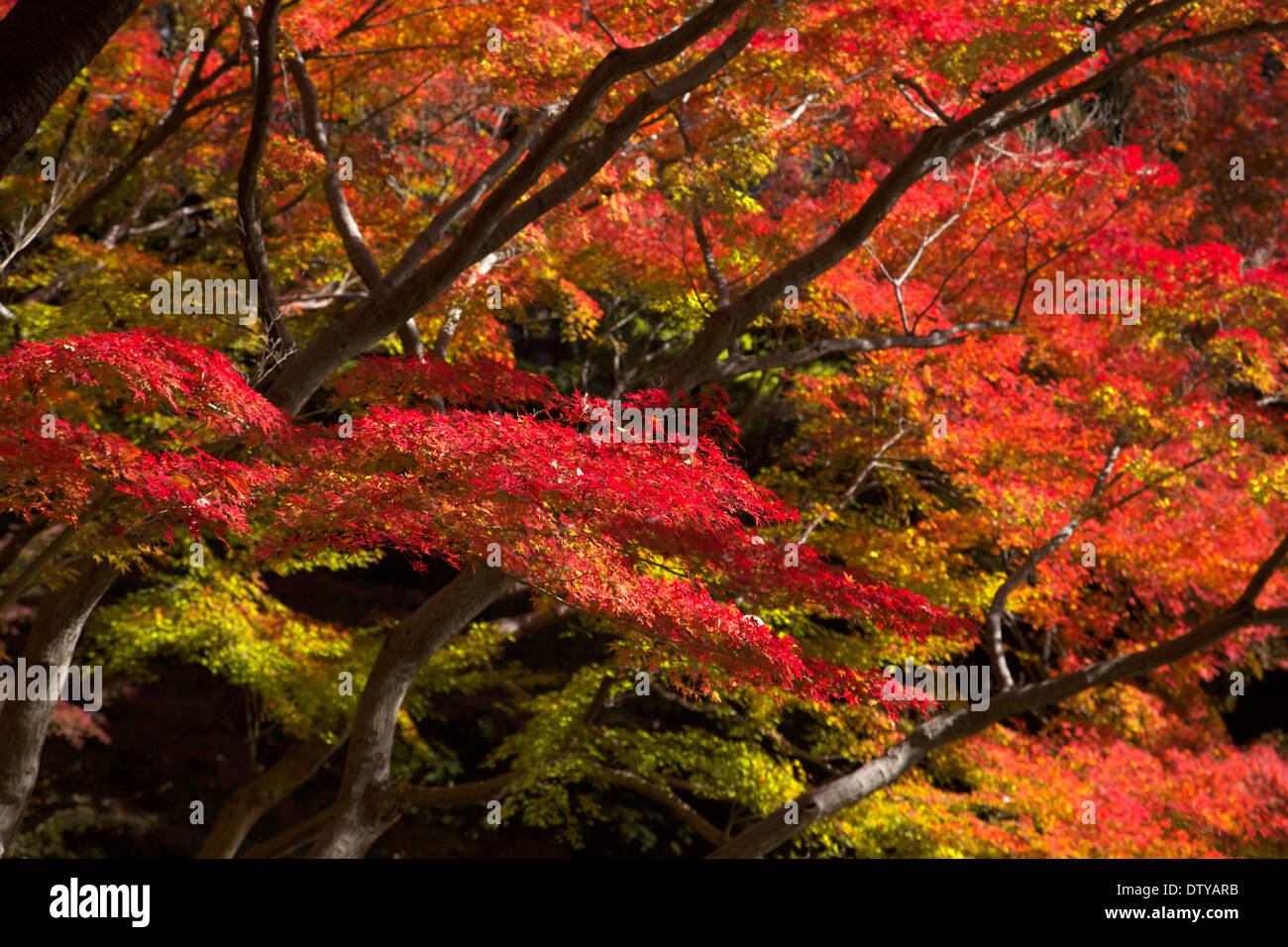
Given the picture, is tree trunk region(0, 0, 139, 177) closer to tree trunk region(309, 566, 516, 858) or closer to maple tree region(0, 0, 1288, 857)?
maple tree region(0, 0, 1288, 857)

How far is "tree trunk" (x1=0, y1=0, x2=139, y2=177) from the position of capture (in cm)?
378

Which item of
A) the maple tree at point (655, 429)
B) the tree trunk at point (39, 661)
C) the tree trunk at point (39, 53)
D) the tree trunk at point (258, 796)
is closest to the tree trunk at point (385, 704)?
the maple tree at point (655, 429)

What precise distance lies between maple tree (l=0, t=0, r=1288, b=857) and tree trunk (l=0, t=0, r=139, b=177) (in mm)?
68

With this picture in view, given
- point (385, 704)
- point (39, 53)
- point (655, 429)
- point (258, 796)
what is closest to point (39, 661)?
point (385, 704)

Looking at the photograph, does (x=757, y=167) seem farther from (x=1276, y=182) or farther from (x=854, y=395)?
(x=1276, y=182)

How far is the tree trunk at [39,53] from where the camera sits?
3783 millimetres

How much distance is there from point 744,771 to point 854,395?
3.85 m

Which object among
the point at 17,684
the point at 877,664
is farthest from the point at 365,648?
the point at 877,664

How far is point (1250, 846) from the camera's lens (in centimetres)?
776

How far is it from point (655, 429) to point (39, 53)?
311cm

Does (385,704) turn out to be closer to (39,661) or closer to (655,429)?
(39,661)

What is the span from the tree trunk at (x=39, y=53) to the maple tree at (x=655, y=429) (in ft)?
A: 0.22

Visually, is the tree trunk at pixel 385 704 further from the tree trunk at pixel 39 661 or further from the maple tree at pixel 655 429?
the tree trunk at pixel 39 661

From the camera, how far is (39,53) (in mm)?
3830
